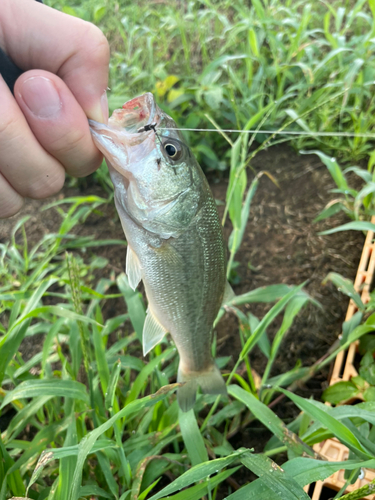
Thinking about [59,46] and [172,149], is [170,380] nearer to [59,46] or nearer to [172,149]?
[172,149]

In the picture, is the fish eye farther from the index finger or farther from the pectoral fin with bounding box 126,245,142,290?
the pectoral fin with bounding box 126,245,142,290

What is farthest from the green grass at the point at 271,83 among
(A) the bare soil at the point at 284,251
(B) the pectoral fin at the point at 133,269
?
(B) the pectoral fin at the point at 133,269

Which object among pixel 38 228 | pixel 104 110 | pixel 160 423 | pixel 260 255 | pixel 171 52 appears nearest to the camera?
pixel 104 110

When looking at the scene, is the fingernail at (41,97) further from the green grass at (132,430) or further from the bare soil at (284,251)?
the bare soil at (284,251)

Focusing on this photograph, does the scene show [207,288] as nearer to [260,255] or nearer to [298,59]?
[260,255]

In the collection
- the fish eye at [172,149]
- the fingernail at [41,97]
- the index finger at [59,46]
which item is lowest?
the fish eye at [172,149]

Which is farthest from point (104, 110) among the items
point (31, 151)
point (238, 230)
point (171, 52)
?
point (171, 52)
